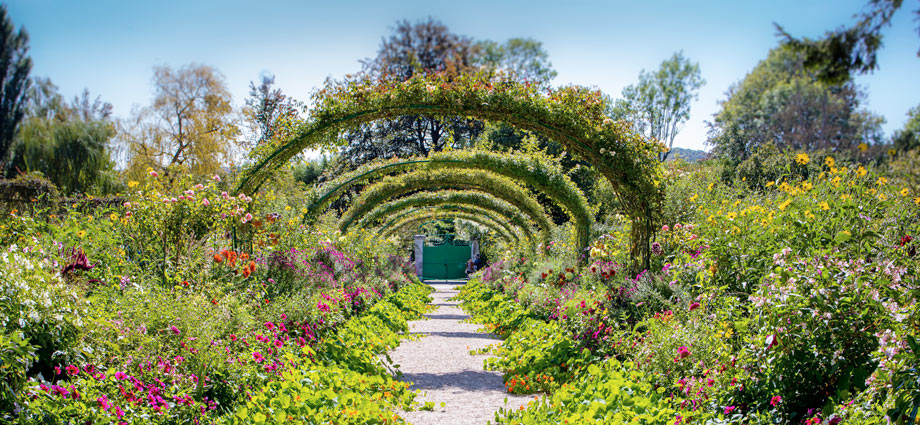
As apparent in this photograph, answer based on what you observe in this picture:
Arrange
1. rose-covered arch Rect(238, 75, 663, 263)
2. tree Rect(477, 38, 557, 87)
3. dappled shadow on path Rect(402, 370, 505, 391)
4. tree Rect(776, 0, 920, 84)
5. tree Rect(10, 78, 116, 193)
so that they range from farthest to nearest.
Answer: rose-covered arch Rect(238, 75, 663, 263) < dappled shadow on path Rect(402, 370, 505, 391) < tree Rect(477, 38, 557, 87) < tree Rect(10, 78, 116, 193) < tree Rect(776, 0, 920, 84)

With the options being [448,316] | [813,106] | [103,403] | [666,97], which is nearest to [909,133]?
[813,106]

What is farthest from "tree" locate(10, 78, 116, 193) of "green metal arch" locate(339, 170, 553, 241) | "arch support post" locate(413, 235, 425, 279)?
"arch support post" locate(413, 235, 425, 279)

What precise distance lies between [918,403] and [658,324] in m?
2.27

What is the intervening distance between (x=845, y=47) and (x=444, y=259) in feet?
88.6

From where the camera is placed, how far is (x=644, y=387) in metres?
3.41

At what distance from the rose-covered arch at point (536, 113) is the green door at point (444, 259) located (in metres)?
22.3

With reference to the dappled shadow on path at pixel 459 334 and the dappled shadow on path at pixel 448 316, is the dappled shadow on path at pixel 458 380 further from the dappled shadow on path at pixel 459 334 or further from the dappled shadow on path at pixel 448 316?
the dappled shadow on path at pixel 448 316

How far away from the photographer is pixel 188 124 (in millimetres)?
17734

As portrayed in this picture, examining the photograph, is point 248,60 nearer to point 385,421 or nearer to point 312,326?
point 312,326

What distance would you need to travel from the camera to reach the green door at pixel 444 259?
1112 inches

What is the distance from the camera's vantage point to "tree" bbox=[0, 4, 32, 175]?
2008 millimetres

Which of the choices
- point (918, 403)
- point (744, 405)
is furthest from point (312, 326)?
point (918, 403)

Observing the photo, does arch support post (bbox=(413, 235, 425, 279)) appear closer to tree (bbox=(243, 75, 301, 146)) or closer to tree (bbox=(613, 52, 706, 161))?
tree (bbox=(243, 75, 301, 146))

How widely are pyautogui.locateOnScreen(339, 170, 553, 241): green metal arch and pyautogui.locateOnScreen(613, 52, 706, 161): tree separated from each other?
7635mm
